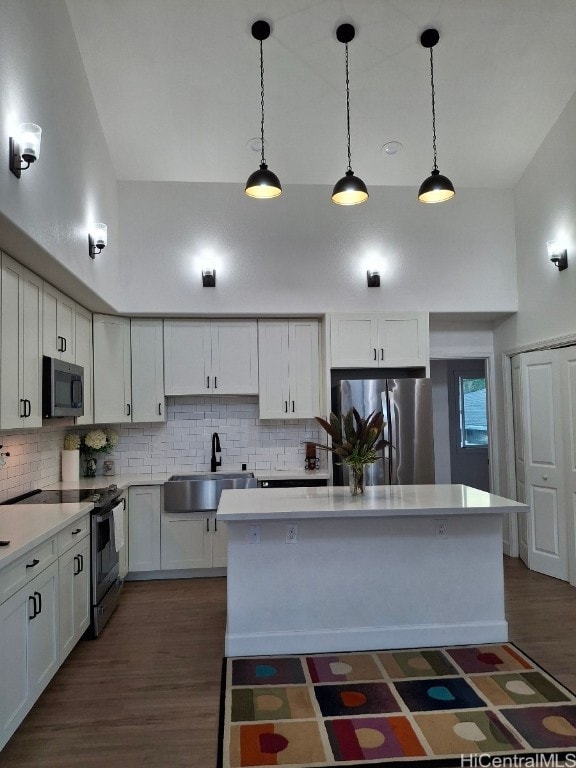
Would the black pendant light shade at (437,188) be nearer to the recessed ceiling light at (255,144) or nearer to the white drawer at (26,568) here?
the recessed ceiling light at (255,144)

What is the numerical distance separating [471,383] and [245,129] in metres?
4.98

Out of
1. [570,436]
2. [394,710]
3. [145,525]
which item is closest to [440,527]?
[394,710]

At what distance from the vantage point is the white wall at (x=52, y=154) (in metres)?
2.71

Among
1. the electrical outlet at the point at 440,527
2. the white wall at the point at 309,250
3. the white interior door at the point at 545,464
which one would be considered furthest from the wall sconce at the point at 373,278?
the electrical outlet at the point at 440,527

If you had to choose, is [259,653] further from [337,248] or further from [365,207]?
[365,207]

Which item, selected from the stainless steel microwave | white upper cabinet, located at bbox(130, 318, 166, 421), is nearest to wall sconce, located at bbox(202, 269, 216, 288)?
white upper cabinet, located at bbox(130, 318, 166, 421)

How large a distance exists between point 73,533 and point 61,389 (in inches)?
39.8

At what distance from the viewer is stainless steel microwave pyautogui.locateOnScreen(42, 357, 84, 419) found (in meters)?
3.56

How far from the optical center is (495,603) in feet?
11.3

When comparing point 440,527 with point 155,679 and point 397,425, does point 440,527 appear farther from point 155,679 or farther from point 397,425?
point 155,679

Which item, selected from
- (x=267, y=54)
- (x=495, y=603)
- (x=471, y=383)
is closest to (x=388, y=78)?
(x=267, y=54)

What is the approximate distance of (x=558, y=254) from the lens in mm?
4582

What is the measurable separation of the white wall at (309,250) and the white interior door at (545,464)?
0.80 metres

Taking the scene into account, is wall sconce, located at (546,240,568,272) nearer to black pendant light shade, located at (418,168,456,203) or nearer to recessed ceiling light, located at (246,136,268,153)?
black pendant light shade, located at (418,168,456,203)
